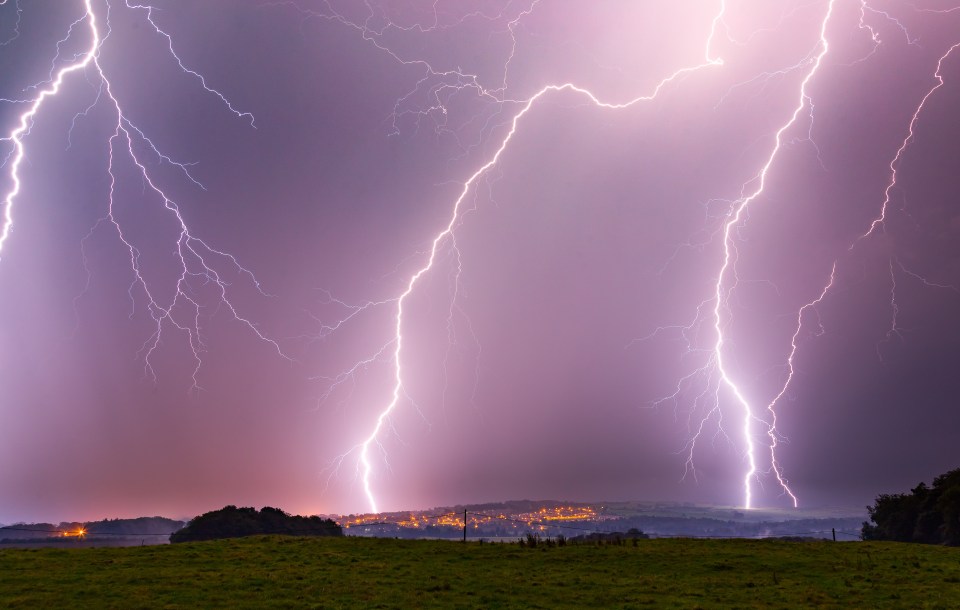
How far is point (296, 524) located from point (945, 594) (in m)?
43.5

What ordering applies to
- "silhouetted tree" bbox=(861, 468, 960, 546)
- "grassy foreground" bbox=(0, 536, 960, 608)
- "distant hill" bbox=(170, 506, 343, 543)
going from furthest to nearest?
1. "distant hill" bbox=(170, 506, 343, 543)
2. "silhouetted tree" bbox=(861, 468, 960, 546)
3. "grassy foreground" bbox=(0, 536, 960, 608)

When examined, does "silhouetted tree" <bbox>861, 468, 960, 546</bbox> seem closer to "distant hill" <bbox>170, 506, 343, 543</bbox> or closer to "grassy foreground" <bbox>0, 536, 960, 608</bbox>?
"grassy foreground" <bbox>0, 536, 960, 608</bbox>

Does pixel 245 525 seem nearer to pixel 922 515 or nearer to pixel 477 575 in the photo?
pixel 477 575

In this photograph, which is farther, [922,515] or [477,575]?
[922,515]

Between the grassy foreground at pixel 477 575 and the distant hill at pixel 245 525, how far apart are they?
23958mm

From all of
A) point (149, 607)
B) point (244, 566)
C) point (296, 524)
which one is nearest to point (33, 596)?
point (149, 607)

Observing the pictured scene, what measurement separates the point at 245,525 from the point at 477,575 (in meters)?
33.9

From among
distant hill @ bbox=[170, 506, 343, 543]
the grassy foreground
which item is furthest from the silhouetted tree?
distant hill @ bbox=[170, 506, 343, 543]

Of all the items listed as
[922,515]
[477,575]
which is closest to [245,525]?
[477,575]

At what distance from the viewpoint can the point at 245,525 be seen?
45031 millimetres

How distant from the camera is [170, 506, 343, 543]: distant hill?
1737 inches

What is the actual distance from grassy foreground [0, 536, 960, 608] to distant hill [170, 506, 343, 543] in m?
24.0

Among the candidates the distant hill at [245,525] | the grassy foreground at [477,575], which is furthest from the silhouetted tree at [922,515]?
the distant hill at [245,525]

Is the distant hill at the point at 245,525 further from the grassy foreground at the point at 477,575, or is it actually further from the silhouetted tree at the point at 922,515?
the silhouetted tree at the point at 922,515
